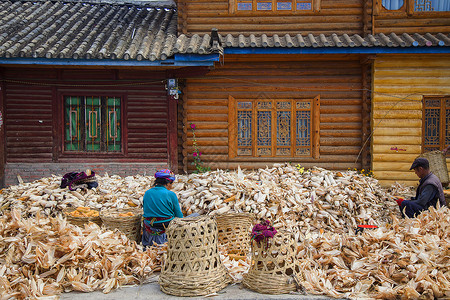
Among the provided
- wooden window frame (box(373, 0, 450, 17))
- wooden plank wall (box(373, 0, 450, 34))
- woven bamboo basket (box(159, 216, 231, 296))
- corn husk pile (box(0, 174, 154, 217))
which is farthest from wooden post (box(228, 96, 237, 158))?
woven bamboo basket (box(159, 216, 231, 296))

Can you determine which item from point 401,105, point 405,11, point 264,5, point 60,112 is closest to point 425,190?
point 401,105

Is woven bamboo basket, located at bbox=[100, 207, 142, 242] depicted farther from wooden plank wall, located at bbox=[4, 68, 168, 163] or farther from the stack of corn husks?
wooden plank wall, located at bbox=[4, 68, 168, 163]

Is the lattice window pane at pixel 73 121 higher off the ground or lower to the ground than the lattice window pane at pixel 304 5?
lower

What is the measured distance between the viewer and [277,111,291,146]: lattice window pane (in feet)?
33.1

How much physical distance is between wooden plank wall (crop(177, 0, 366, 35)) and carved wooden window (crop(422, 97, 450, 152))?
8.78 feet

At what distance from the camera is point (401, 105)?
32.1ft

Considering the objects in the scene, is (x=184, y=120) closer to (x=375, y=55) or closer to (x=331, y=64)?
(x=331, y=64)

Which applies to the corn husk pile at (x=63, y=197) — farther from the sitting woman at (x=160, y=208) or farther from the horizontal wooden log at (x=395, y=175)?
the horizontal wooden log at (x=395, y=175)

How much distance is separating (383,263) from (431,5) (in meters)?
8.22

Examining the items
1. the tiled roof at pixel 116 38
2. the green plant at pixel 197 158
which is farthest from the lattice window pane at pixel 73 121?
the green plant at pixel 197 158

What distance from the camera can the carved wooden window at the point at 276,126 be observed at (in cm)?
1009

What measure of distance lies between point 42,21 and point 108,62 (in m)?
3.80

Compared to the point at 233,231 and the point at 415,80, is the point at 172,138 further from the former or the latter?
the point at 415,80

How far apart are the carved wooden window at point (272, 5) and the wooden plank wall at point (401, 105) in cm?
239
